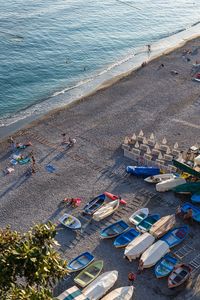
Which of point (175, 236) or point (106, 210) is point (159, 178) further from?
point (175, 236)

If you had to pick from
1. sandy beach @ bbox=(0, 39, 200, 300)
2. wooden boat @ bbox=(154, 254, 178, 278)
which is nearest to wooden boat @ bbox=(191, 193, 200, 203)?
sandy beach @ bbox=(0, 39, 200, 300)

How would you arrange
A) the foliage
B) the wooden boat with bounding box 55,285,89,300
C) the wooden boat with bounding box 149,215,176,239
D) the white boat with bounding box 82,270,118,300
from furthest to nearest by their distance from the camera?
the wooden boat with bounding box 149,215,176,239 < the white boat with bounding box 82,270,118,300 < the wooden boat with bounding box 55,285,89,300 < the foliage

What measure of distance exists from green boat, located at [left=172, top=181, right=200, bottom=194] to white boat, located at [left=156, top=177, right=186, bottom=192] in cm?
53

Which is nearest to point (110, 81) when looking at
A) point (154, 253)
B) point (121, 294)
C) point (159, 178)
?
point (159, 178)

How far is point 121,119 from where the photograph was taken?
4897cm

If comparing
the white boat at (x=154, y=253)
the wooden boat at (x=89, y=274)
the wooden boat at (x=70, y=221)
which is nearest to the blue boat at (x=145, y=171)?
the wooden boat at (x=70, y=221)

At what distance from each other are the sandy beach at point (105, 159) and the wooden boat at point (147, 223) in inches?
51.7

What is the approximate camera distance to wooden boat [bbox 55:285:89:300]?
85.8 feet

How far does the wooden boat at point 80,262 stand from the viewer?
94.3 feet

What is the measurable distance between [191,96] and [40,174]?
24.6 metres

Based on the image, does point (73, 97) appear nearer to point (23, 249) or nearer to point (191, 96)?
point (191, 96)

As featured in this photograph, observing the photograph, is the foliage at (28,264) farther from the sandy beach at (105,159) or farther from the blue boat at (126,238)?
the blue boat at (126,238)

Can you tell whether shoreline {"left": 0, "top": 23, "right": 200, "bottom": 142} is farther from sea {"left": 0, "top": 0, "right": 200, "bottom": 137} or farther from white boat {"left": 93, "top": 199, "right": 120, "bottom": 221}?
white boat {"left": 93, "top": 199, "right": 120, "bottom": 221}

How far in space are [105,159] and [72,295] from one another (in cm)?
1739
